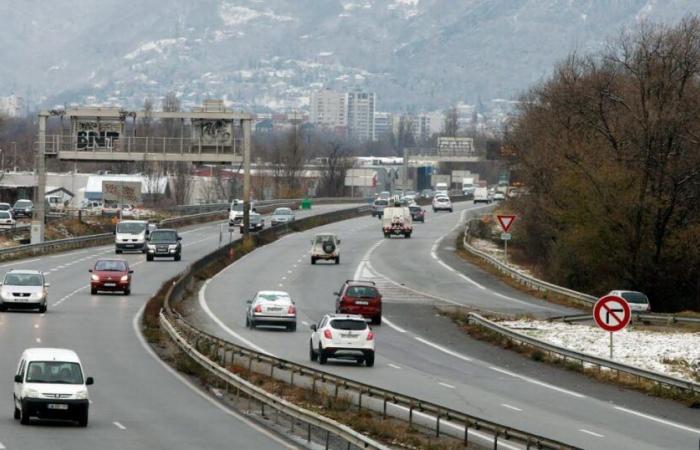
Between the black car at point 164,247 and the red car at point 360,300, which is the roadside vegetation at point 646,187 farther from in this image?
the red car at point 360,300

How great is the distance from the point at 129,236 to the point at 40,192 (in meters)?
7.85

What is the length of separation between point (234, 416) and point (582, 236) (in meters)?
43.1

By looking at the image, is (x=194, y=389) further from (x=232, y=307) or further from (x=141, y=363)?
(x=232, y=307)

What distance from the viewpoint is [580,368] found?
4184 centimetres

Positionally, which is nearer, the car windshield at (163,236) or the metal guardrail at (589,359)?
the metal guardrail at (589,359)

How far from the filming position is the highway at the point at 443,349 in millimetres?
31766

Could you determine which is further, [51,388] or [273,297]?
[273,297]

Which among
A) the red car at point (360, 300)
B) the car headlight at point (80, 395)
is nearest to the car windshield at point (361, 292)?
the red car at point (360, 300)

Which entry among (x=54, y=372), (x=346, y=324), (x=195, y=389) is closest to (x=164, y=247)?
(x=346, y=324)

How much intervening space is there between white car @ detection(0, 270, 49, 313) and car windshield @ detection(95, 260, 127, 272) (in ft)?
29.5

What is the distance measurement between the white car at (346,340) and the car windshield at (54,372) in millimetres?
12236

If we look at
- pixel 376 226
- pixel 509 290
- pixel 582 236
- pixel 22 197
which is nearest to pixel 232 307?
pixel 509 290

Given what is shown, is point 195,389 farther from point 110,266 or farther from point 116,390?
point 110,266

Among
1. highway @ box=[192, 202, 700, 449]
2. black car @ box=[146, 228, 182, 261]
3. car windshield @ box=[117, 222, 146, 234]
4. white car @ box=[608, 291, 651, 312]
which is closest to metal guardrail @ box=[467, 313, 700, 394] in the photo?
highway @ box=[192, 202, 700, 449]
